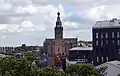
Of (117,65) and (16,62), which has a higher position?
(16,62)

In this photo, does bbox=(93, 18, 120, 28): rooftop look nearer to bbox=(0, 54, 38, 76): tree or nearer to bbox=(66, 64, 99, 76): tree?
bbox=(66, 64, 99, 76): tree

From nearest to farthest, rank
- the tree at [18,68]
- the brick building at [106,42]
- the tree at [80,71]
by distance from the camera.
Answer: the tree at [18,68], the tree at [80,71], the brick building at [106,42]

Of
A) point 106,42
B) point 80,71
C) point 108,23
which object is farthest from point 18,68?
point 108,23

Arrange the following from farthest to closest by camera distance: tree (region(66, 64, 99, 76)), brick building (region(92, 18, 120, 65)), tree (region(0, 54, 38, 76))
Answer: brick building (region(92, 18, 120, 65))
tree (region(66, 64, 99, 76))
tree (region(0, 54, 38, 76))

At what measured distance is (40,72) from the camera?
43000 millimetres

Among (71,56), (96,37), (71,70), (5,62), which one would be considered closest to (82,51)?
(71,56)

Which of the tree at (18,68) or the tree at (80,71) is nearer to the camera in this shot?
the tree at (18,68)

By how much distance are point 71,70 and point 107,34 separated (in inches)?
2891

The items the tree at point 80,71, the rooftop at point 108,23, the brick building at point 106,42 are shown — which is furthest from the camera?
the rooftop at point 108,23

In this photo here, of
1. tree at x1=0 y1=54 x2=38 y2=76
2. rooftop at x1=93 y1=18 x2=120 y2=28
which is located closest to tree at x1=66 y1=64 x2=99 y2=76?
tree at x1=0 y1=54 x2=38 y2=76

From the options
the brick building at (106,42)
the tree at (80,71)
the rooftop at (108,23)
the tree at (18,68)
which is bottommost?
the brick building at (106,42)

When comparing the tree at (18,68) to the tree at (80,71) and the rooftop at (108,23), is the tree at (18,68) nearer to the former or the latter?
the tree at (80,71)

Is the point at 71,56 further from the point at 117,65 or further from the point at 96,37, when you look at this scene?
the point at 117,65

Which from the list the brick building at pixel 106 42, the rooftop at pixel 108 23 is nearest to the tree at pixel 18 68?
the brick building at pixel 106 42
